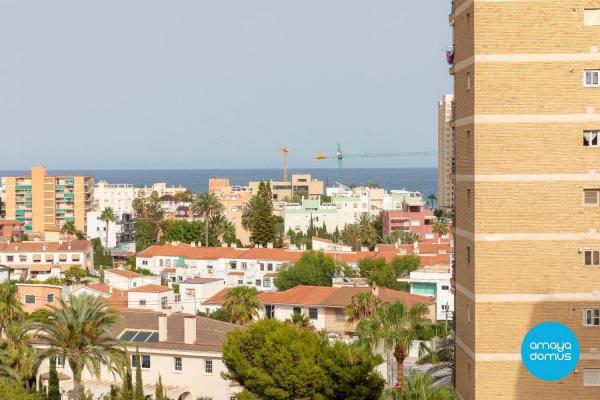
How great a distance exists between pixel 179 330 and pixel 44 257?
73.4 m

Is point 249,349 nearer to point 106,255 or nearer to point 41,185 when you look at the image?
point 106,255

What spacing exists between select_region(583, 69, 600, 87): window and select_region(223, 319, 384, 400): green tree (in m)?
16.0

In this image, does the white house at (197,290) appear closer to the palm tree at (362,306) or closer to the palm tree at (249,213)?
the palm tree at (362,306)

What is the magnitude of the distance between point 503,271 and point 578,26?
7076 mm

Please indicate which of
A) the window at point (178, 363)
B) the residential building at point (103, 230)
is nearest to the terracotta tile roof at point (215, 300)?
the window at point (178, 363)

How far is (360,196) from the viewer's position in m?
191

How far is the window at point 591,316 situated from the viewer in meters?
31.5

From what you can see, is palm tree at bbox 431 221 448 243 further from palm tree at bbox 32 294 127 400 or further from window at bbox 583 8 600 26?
window at bbox 583 8 600 26

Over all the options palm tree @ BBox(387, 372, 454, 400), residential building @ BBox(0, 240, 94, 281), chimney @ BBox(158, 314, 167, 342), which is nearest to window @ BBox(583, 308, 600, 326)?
palm tree @ BBox(387, 372, 454, 400)

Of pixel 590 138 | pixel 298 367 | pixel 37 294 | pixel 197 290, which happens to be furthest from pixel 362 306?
pixel 590 138

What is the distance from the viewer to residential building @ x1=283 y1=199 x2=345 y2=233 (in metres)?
177

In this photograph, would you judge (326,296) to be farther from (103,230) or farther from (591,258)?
(103,230)

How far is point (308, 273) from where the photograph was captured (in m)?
97.2

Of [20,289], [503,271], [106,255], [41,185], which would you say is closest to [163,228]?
[106,255]
